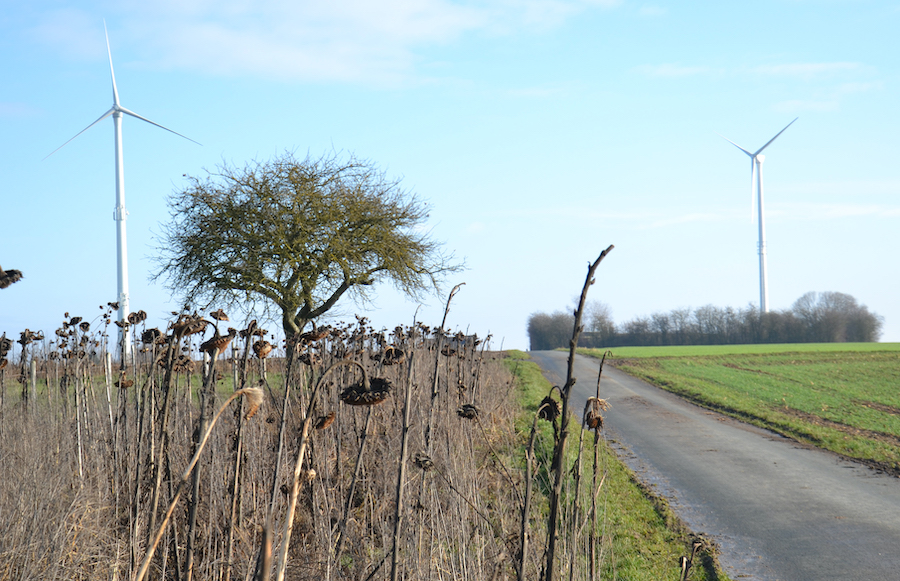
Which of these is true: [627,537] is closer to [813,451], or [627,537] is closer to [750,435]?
[813,451]

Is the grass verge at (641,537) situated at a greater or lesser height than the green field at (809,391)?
lesser

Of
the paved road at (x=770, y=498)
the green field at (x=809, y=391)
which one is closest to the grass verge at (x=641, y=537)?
the paved road at (x=770, y=498)

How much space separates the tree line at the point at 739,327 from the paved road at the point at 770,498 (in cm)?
5405

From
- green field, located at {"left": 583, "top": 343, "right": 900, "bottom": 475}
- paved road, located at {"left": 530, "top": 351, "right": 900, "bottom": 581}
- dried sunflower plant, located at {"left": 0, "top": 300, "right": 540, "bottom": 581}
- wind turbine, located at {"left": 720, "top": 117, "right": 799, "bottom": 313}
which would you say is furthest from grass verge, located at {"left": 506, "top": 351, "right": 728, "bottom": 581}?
wind turbine, located at {"left": 720, "top": 117, "right": 799, "bottom": 313}

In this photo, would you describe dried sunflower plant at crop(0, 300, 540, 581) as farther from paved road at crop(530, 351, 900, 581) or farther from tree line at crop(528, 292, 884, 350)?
tree line at crop(528, 292, 884, 350)

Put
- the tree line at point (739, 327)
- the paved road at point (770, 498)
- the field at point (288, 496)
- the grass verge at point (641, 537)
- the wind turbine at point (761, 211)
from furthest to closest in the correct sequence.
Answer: the tree line at point (739, 327) → the wind turbine at point (761, 211) → the paved road at point (770, 498) → the grass verge at point (641, 537) → the field at point (288, 496)

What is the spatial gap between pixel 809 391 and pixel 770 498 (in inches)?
622

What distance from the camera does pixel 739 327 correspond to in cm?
6856

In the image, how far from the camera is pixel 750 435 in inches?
566

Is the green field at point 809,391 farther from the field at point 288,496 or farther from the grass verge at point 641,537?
the field at point 288,496

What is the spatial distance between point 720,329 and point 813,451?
61294 mm

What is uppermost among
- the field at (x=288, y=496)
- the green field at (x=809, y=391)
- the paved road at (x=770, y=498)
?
the field at (x=288, y=496)

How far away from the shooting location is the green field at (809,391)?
13984 mm

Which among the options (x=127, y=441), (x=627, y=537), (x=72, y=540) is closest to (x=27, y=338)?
(x=127, y=441)
